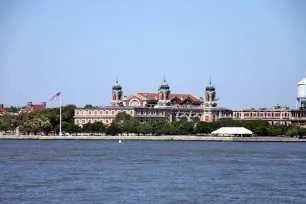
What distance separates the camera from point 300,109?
648 ft

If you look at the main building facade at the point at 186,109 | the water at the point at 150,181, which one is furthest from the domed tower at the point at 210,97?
the water at the point at 150,181

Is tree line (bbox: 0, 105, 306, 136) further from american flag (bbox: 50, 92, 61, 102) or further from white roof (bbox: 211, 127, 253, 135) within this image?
american flag (bbox: 50, 92, 61, 102)

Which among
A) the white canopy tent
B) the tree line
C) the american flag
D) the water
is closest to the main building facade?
the tree line

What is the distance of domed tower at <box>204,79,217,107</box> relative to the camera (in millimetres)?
193125

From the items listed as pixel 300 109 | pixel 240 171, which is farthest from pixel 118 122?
pixel 240 171

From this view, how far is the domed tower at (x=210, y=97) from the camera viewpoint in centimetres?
19312

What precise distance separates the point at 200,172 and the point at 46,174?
Answer: 1078cm

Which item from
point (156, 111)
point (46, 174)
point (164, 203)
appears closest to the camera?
point (164, 203)

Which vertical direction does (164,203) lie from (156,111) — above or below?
below

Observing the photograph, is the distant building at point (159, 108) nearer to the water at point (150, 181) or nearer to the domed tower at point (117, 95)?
the domed tower at point (117, 95)

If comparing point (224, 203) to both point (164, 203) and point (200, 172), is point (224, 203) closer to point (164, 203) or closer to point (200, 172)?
point (164, 203)

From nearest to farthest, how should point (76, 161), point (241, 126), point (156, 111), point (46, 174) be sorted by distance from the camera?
point (46, 174)
point (76, 161)
point (241, 126)
point (156, 111)

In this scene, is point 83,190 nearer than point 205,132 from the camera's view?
Yes

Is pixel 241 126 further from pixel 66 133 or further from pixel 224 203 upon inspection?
pixel 224 203
